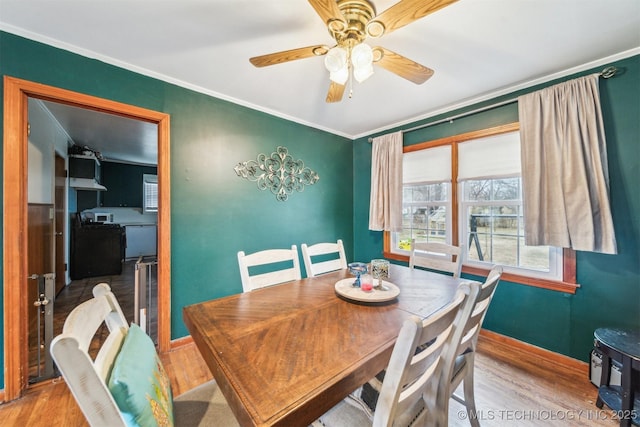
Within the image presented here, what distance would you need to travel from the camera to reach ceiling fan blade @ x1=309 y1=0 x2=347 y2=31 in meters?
1.04

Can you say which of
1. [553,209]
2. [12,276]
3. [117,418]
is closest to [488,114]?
[553,209]

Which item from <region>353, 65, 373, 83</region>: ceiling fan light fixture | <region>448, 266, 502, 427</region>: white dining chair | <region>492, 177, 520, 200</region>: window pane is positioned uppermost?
<region>353, 65, 373, 83</region>: ceiling fan light fixture

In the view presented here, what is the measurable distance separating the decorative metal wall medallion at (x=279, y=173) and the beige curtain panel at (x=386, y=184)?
33.4 inches

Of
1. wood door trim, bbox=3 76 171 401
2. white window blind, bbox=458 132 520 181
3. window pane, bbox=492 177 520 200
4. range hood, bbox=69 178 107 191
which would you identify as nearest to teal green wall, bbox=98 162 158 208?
range hood, bbox=69 178 107 191

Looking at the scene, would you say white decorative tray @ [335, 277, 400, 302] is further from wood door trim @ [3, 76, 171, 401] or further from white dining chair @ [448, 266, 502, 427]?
wood door trim @ [3, 76, 171, 401]

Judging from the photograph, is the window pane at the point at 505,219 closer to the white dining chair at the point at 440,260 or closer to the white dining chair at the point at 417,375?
the white dining chair at the point at 440,260

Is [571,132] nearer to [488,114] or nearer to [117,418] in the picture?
[488,114]

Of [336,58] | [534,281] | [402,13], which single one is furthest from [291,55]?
[534,281]

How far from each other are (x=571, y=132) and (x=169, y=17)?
2930mm

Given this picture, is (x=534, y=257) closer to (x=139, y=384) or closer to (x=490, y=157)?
(x=490, y=157)

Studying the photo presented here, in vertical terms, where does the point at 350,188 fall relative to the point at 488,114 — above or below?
below

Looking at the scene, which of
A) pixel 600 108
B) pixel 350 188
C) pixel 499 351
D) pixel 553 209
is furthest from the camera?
pixel 350 188

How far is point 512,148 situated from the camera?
2.29m

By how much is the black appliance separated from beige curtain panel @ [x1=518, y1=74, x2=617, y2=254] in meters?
6.09
